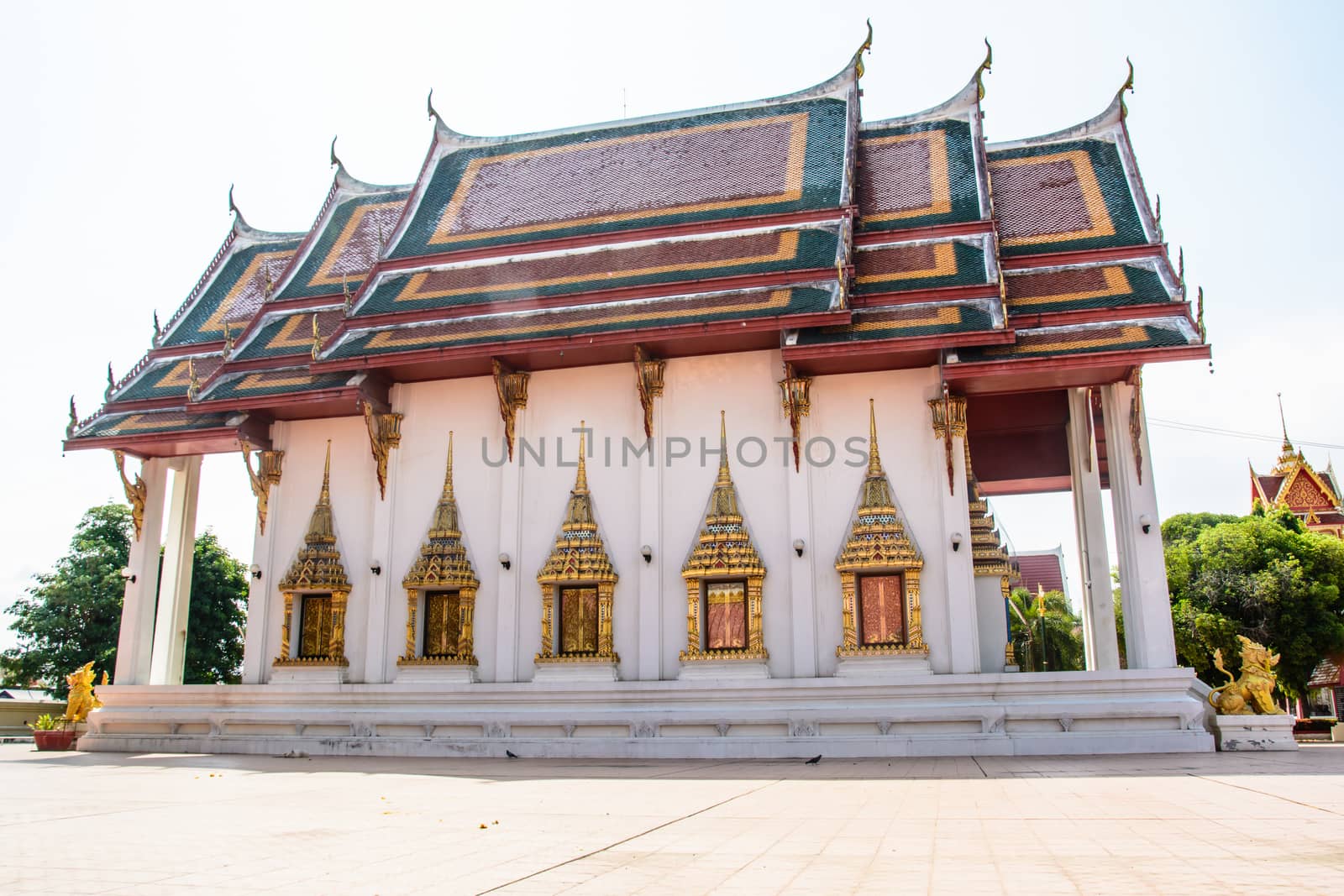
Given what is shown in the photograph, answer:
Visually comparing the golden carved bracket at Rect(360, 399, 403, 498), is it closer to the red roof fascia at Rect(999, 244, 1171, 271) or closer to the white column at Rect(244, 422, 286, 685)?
the white column at Rect(244, 422, 286, 685)

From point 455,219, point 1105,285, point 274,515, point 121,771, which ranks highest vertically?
point 455,219

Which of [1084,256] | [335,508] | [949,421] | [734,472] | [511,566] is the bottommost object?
[511,566]

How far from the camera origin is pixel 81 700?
51.9ft

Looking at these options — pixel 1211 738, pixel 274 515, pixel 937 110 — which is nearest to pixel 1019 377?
pixel 1211 738

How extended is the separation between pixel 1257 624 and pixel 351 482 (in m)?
22.6

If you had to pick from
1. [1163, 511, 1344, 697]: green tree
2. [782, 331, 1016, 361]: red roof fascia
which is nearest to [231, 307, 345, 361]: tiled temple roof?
[782, 331, 1016, 361]: red roof fascia

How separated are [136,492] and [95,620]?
1156cm

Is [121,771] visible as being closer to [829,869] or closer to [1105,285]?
[829,869]

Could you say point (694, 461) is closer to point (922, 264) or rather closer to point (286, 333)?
point (922, 264)

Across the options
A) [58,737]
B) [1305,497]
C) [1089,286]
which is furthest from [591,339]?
[1305,497]

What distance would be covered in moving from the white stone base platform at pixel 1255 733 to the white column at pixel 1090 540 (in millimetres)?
2592

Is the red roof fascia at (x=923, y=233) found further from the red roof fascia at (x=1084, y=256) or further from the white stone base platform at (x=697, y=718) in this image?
the white stone base platform at (x=697, y=718)

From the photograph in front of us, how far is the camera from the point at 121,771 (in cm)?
1155

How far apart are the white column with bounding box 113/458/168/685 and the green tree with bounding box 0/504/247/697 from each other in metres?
9.06
